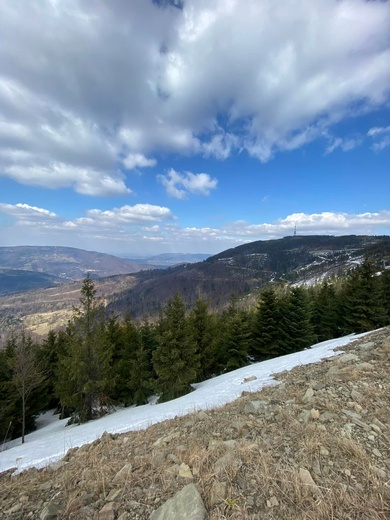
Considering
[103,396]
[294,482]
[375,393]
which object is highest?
[294,482]

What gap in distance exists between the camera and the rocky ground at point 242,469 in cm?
300

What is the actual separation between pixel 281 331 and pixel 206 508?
23984mm

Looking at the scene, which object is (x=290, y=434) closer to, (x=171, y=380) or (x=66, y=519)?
(x=66, y=519)

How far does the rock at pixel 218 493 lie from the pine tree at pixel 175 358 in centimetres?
1404

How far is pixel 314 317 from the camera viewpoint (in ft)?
→ 102

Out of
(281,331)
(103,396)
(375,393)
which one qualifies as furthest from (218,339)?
(375,393)

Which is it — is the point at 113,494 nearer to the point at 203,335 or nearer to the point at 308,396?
the point at 308,396

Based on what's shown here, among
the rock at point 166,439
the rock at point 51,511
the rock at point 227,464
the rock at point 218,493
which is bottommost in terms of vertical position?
the rock at point 166,439

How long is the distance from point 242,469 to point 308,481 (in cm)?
94

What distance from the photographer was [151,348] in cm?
2172

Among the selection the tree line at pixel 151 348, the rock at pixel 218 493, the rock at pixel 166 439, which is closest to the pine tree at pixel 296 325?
the tree line at pixel 151 348

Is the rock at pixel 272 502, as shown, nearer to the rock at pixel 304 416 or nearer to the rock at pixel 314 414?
the rock at pixel 304 416

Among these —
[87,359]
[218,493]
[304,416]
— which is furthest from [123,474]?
[87,359]

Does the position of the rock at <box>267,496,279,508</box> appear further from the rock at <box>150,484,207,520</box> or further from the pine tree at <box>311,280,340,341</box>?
the pine tree at <box>311,280,340,341</box>
